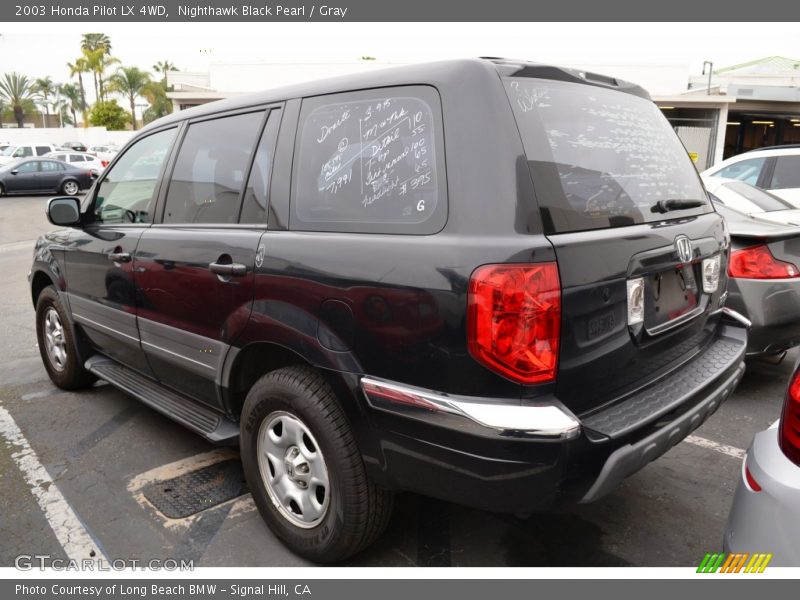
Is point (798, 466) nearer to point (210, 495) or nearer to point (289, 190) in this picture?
point (289, 190)

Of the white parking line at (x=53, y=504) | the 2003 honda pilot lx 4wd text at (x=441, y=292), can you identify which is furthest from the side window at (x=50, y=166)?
the 2003 honda pilot lx 4wd text at (x=441, y=292)

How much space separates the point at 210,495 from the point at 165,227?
4.65 ft

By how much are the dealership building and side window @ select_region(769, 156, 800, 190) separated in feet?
46.3

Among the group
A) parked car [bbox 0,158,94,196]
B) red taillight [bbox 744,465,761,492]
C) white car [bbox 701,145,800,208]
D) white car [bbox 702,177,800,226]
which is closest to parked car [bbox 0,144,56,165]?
parked car [bbox 0,158,94,196]

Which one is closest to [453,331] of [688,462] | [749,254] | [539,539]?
[539,539]


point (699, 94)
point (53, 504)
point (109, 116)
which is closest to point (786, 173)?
point (53, 504)

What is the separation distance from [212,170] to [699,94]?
23863 millimetres

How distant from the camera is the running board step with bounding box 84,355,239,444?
2.96 meters

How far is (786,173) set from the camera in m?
8.23

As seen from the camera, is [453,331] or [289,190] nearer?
[453,331]

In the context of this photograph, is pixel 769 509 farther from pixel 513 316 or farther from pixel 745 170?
pixel 745 170

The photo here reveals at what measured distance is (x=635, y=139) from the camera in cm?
264

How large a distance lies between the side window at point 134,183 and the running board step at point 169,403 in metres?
0.94

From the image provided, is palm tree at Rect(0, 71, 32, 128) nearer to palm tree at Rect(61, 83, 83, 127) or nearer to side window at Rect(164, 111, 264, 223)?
palm tree at Rect(61, 83, 83, 127)
